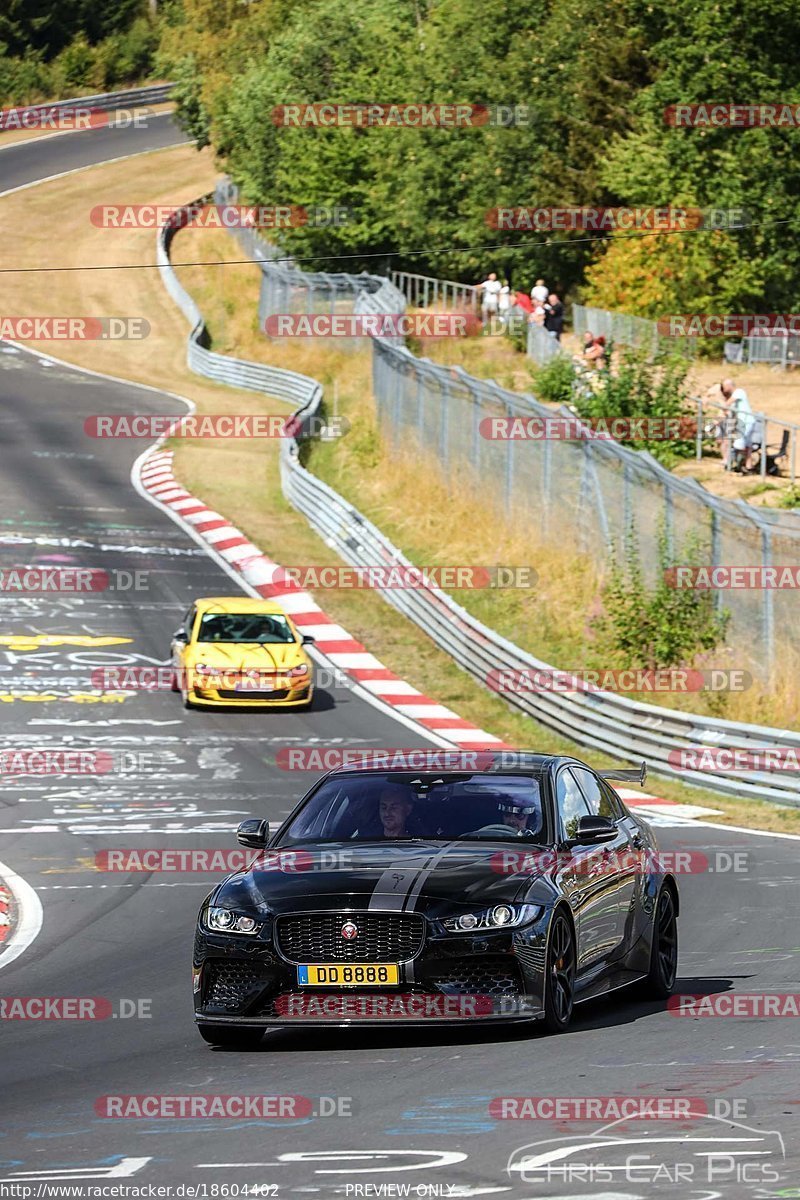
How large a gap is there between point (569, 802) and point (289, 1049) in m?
2.07

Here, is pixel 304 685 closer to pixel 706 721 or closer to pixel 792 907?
pixel 706 721

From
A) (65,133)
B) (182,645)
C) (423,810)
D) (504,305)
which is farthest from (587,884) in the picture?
(65,133)

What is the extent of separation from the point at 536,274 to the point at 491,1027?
1848 inches

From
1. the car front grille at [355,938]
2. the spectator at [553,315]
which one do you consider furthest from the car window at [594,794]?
the spectator at [553,315]

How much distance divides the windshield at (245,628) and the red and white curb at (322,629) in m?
1.77

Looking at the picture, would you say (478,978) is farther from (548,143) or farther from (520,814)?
(548,143)

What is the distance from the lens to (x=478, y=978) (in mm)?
9180

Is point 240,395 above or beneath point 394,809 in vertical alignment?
beneath

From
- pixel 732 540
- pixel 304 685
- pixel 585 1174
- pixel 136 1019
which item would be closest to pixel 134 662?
pixel 304 685

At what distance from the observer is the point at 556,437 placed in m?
A: 30.3

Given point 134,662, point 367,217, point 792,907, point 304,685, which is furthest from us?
point 367,217

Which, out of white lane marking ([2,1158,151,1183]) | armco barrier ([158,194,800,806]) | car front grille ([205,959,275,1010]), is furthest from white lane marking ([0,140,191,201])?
white lane marking ([2,1158,151,1183])

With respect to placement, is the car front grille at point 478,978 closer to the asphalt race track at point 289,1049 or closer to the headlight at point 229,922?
the asphalt race track at point 289,1049

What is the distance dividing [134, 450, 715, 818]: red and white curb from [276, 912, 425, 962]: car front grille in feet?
39.9
